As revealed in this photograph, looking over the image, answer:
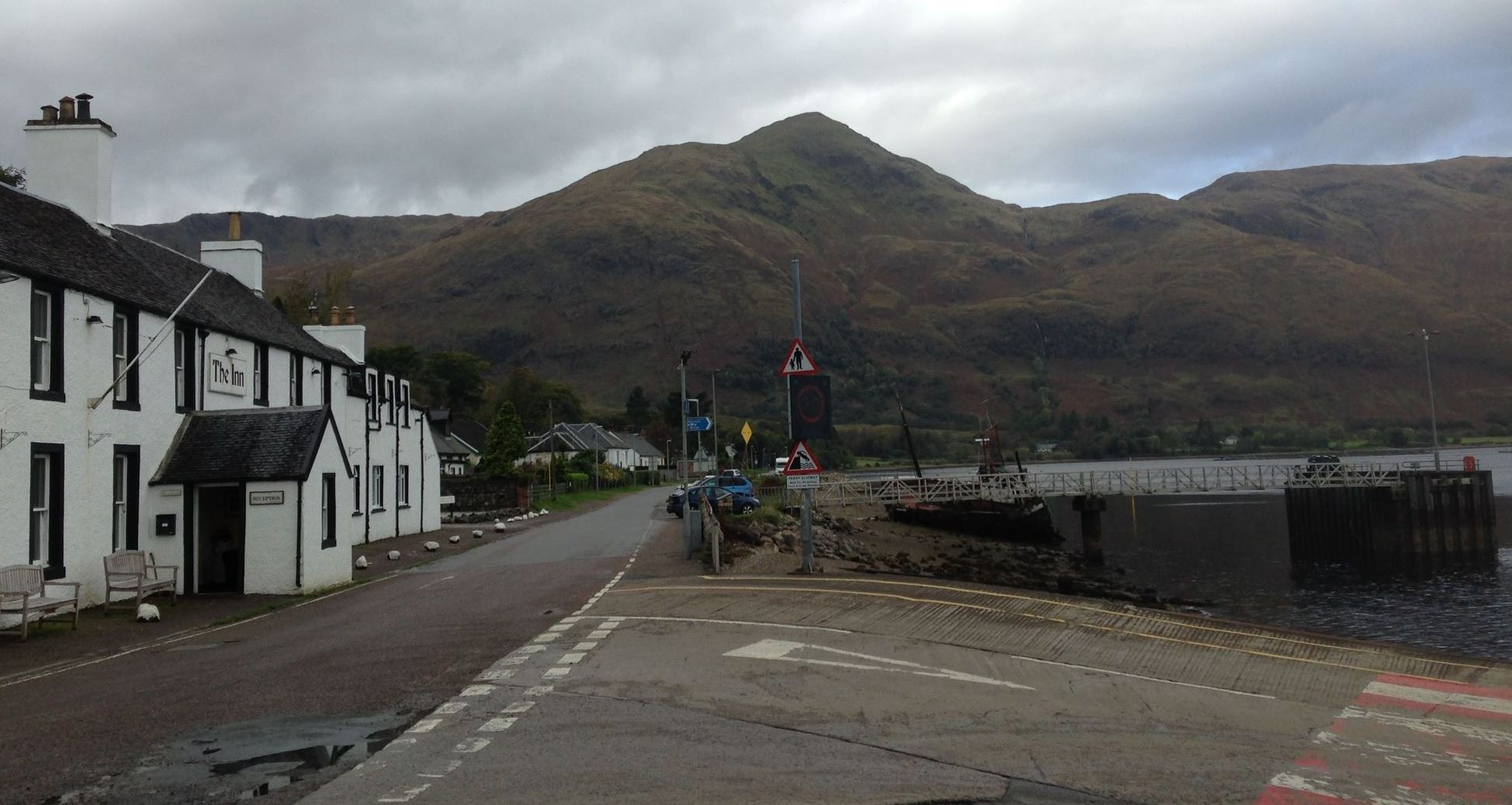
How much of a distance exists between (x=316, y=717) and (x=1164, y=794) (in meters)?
7.31

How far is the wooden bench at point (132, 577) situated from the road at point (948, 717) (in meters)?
8.89

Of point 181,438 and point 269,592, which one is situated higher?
point 181,438

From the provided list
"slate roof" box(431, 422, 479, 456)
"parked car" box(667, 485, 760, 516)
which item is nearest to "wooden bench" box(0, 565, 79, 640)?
"parked car" box(667, 485, 760, 516)

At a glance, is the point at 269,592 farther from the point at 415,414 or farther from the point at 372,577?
the point at 415,414

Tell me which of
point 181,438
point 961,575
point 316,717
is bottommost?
point 961,575

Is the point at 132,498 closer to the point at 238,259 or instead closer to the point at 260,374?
the point at 260,374

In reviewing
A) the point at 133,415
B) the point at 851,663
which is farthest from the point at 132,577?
the point at 851,663

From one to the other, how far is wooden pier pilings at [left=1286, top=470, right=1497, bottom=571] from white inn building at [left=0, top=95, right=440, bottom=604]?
173ft

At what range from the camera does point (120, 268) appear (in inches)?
878

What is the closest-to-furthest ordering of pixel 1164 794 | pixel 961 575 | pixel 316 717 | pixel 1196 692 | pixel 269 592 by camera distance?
pixel 1164 794 → pixel 316 717 → pixel 1196 692 → pixel 269 592 → pixel 961 575

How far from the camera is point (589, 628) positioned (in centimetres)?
1533

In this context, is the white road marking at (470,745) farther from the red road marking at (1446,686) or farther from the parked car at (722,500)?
the parked car at (722,500)

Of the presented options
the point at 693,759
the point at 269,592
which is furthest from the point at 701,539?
the point at 693,759

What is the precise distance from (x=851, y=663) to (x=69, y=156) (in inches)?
855
